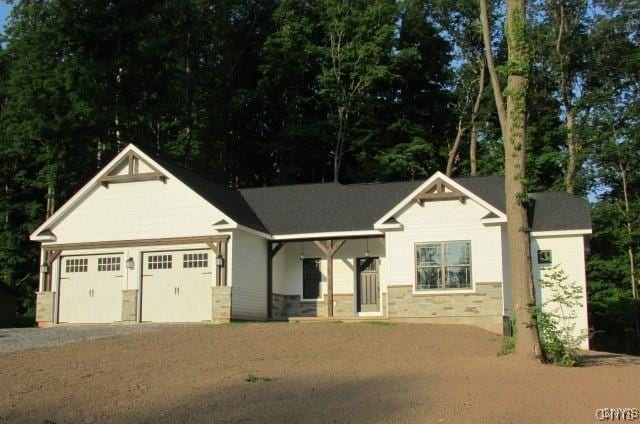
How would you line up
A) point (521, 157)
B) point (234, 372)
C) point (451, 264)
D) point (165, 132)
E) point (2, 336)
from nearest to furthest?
point (234, 372) < point (521, 157) < point (2, 336) < point (451, 264) < point (165, 132)

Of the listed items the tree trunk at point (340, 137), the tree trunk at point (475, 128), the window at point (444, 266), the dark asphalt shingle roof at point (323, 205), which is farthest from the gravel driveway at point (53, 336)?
the tree trunk at point (475, 128)

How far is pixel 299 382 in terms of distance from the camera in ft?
40.7

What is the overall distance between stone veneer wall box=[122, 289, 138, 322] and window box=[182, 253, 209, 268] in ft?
6.30

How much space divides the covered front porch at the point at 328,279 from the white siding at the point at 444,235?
1.58 metres

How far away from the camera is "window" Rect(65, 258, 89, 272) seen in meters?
26.0

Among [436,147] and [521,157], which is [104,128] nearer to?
[436,147]

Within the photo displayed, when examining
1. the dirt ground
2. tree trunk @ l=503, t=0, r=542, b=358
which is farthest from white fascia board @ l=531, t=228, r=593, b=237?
tree trunk @ l=503, t=0, r=542, b=358

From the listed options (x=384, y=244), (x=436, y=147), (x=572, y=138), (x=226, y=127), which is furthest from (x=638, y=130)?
(x=226, y=127)

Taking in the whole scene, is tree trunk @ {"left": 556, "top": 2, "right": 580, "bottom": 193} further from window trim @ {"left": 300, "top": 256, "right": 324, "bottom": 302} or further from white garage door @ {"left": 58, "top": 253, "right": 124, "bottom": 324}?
white garage door @ {"left": 58, "top": 253, "right": 124, "bottom": 324}

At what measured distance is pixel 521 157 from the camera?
15180mm

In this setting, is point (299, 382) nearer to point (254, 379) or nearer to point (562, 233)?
point (254, 379)

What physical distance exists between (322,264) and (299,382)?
14318 millimetres

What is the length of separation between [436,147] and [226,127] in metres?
12.1

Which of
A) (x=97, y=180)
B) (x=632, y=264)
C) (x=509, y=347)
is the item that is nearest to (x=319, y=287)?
(x=97, y=180)
